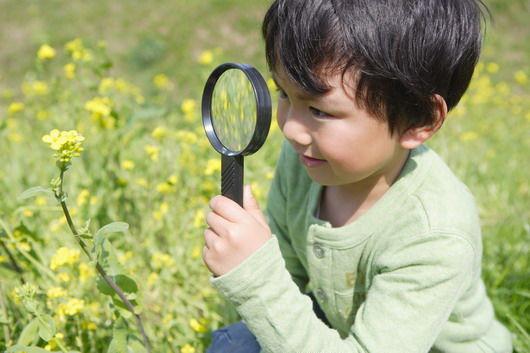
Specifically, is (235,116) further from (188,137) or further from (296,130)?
(188,137)

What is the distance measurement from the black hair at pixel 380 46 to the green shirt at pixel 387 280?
0.18m

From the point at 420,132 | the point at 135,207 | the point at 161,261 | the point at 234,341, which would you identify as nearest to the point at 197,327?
the point at 234,341

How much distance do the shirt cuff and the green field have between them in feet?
0.67

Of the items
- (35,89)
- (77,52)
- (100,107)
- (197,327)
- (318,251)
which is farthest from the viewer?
(35,89)

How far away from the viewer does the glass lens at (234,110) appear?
1.13 meters

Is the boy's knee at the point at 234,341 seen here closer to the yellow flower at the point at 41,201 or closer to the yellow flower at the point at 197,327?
the yellow flower at the point at 197,327

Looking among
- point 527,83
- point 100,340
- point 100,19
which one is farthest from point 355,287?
point 100,19

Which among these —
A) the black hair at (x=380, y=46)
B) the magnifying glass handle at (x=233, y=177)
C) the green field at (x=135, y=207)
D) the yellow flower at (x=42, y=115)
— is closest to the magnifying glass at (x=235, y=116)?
the magnifying glass handle at (x=233, y=177)

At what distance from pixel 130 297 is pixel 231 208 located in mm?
354

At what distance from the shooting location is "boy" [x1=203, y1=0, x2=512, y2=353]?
1.17 m

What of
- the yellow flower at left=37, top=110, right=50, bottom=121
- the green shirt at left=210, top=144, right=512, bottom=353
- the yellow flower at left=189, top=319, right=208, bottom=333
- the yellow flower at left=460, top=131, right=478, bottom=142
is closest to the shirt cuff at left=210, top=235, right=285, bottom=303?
the green shirt at left=210, top=144, right=512, bottom=353

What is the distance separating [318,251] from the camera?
4.74 ft

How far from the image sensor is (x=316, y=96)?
1.20 metres

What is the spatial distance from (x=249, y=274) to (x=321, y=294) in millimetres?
384
